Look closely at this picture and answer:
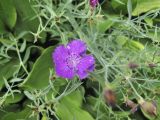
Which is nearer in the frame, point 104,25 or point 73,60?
point 73,60

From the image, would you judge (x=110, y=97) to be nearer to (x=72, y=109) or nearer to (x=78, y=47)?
(x=78, y=47)

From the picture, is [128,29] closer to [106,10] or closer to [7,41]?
[106,10]

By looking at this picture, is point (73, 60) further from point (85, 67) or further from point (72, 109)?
point (72, 109)

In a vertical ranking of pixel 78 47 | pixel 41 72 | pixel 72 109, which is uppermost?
pixel 78 47

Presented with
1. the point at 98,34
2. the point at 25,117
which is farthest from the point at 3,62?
the point at 98,34

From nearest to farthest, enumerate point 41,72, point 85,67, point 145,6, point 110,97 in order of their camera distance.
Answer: point 110,97 → point 85,67 → point 41,72 → point 145,6

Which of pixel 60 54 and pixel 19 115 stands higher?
pixel 60 54

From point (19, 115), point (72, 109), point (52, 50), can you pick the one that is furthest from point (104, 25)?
point (19, 115)

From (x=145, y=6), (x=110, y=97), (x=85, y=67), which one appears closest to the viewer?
(x=110, y=97)

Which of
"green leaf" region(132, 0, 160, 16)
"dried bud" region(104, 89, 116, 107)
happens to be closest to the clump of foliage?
"green leaf" region(132, 0, 160, 16)
